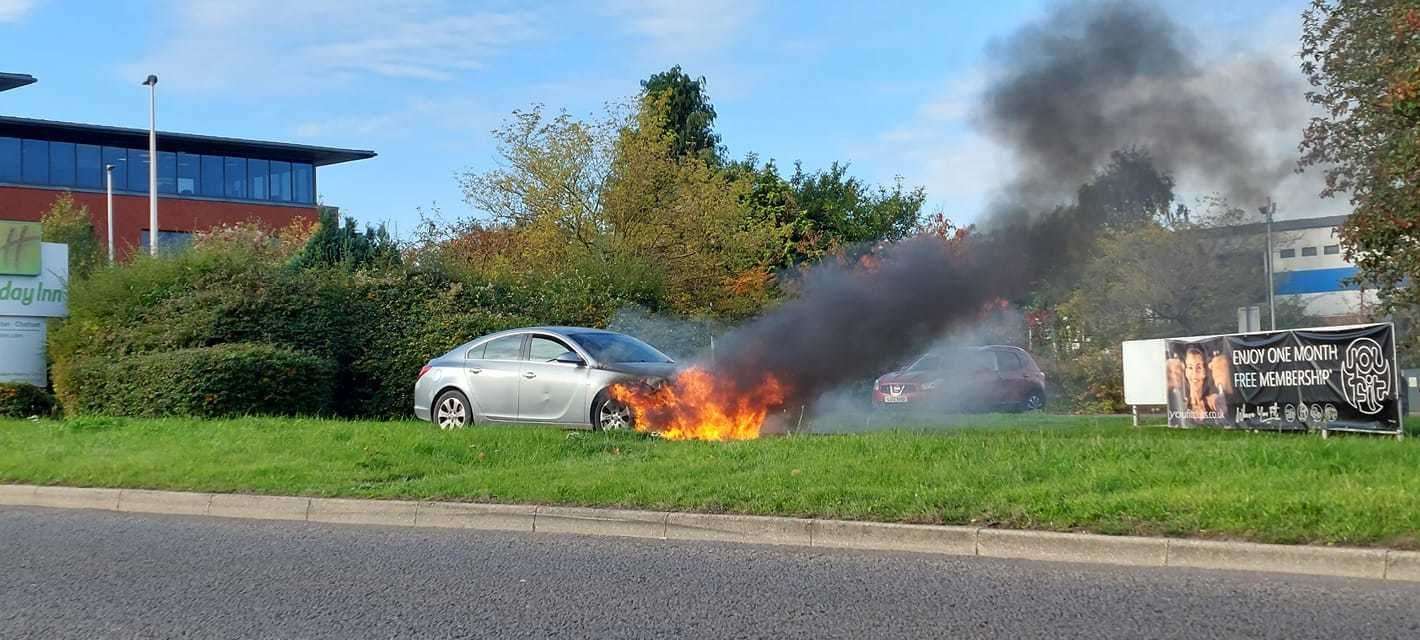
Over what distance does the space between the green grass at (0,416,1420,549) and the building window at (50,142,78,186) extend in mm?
44362

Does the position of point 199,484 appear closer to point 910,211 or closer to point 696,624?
point 696,624

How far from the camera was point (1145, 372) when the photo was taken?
18.5m

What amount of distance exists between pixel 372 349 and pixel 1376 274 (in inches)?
575

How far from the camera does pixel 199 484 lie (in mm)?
11250

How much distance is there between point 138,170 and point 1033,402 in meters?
45.3

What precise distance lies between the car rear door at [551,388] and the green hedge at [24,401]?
8.76m

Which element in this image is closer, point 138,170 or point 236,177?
point 138,170

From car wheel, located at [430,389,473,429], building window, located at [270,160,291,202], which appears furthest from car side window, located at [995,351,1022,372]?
building window, located at [270,160,291,202]

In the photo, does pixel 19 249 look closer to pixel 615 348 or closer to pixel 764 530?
pixel 615 348

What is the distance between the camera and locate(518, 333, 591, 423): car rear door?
14867 millimetres

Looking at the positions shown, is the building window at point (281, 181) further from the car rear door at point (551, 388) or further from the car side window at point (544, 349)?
the car rear door at point (551, 388)

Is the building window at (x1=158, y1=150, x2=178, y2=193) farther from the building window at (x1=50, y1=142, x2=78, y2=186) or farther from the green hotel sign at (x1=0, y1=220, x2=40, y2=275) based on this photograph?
the green hotel sign at (x1=0, y1=220, x2=40, y2=275)

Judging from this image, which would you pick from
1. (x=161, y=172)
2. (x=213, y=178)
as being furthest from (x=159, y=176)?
(x=213, y=178)

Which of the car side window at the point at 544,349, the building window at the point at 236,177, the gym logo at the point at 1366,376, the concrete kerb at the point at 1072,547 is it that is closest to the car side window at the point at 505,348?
the car side window at the point at 544,349
